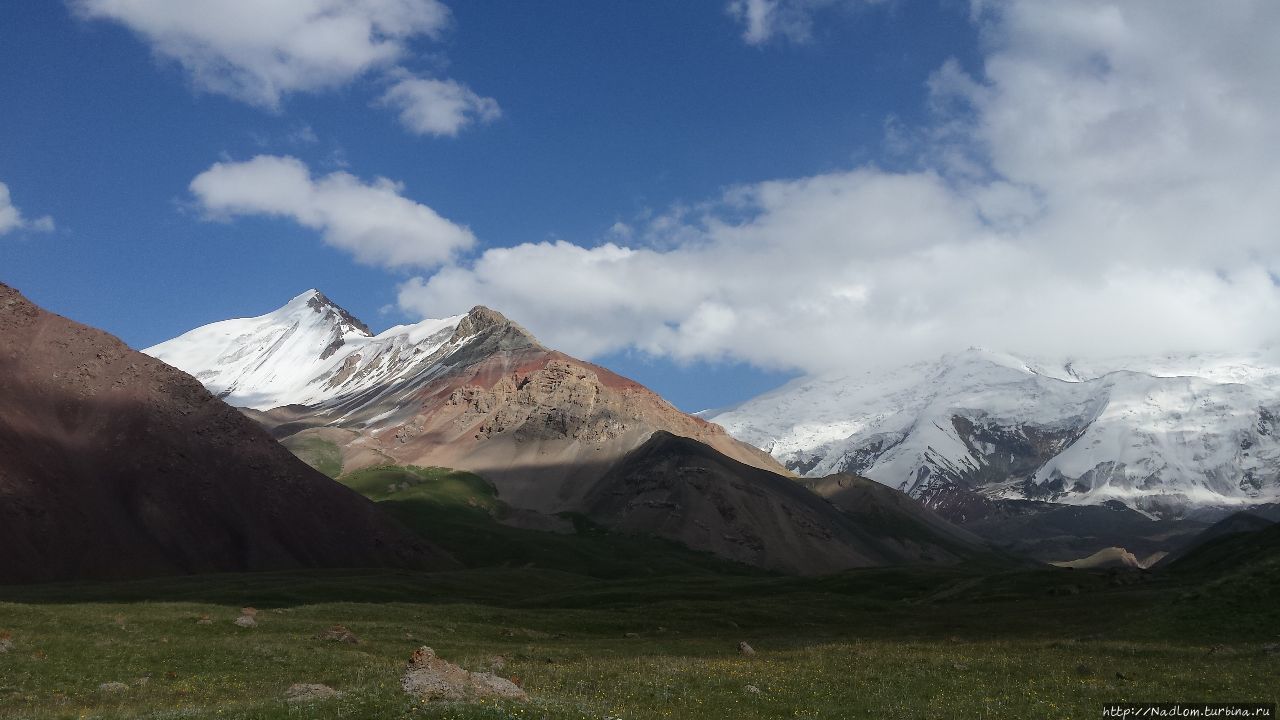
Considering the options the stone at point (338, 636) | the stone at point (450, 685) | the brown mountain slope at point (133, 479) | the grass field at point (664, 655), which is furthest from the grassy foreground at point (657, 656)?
the brown mountain slope at point (133, 479)

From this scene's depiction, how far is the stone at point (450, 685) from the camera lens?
3073 centimetres

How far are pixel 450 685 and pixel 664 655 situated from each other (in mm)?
26912

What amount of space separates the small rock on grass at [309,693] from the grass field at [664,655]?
0.88 metres

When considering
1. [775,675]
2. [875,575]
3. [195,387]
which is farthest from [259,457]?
[775,675]

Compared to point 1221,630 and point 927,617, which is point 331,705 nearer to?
point 1221,630

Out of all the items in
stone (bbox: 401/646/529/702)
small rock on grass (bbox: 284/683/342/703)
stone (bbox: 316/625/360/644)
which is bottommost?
stone (bbox: 316/625/360/644)

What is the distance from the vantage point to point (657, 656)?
56.0 meters

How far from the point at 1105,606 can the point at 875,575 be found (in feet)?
260

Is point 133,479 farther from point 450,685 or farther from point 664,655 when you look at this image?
point 450,685

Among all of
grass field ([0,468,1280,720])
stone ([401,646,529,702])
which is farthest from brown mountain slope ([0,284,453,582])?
stone ([401,646,529,702])

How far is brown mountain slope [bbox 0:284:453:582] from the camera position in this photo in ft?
470

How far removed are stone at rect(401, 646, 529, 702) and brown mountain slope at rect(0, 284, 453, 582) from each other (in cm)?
12364

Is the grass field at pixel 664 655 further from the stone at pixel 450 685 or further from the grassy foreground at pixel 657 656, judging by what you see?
the stone at pixel 450 685

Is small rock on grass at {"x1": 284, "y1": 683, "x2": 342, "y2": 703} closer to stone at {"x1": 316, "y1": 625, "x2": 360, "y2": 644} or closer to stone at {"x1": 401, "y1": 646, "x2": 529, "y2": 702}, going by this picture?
stone at {"x1": 401, "y1": 646, "x2": 529, "y2": 702}
